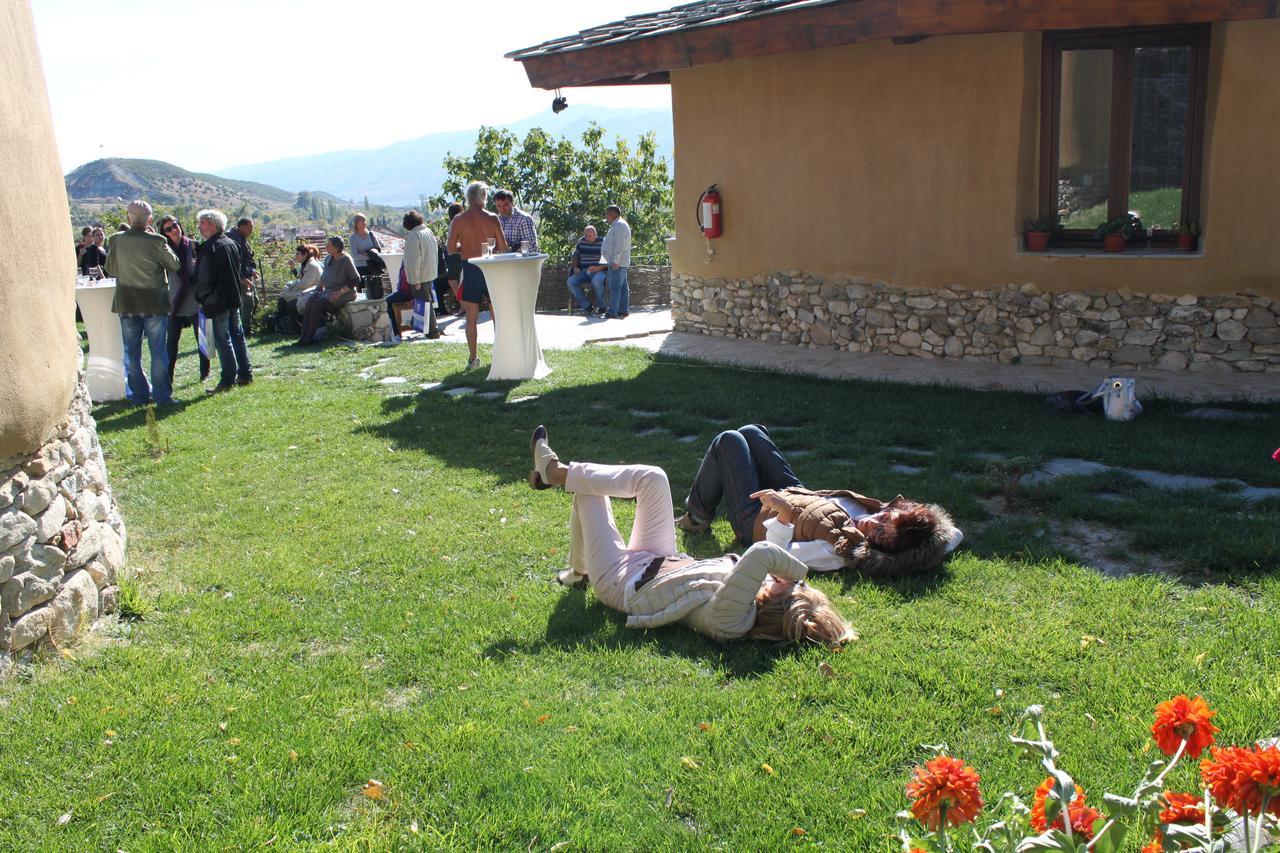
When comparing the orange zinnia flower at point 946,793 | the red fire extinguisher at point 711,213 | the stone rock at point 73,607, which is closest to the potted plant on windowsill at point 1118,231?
the red fire extinguisher at point 711,213

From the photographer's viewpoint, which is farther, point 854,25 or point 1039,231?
point 1039,231

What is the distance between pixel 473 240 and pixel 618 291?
4887 millimetres

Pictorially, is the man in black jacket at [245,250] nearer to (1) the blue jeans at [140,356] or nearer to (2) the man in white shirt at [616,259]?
(1) the blue jeans at [140,356]

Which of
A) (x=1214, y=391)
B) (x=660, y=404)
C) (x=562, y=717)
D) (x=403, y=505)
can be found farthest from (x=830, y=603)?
(x=1214, y=391)

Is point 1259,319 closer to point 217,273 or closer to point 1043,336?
point 1043,336

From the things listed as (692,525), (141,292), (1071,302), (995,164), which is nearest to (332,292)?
(141,292)

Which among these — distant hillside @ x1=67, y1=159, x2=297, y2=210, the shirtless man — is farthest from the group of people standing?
distant hillside @ x1=67, y1=159, x2=297, y2=210

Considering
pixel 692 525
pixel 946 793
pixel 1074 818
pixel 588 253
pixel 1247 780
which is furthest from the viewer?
pixel 588 253

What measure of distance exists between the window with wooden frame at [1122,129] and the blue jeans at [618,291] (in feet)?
23.5

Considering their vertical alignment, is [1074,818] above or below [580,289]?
above

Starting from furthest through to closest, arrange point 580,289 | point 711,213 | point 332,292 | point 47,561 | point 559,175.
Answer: point 559,175 < point 580,289 < point 332,292 < point 711,213 < point 47,561

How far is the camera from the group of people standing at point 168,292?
9305 millimetres

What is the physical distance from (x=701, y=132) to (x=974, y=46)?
364 centimetres

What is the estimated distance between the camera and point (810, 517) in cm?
504
